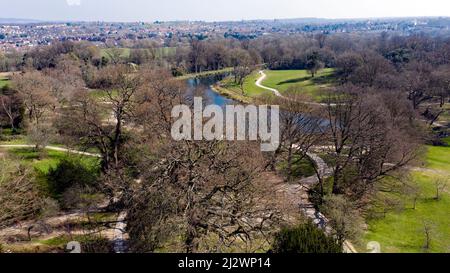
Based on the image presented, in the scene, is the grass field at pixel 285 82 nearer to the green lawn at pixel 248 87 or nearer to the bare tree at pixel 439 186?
the green lawn at pixel 248 87

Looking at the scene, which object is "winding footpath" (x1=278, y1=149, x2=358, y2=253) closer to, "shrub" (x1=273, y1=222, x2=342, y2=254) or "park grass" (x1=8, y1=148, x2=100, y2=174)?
"shrub" (x1=273, y1=222, x2=342, y2=254)

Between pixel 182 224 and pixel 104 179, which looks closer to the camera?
pixel 182 224

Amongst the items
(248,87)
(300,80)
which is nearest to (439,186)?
(248,87)

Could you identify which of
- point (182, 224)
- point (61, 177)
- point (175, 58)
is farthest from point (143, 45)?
point (182, 224)

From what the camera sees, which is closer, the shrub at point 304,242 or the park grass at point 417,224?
the shrub at point 304,242

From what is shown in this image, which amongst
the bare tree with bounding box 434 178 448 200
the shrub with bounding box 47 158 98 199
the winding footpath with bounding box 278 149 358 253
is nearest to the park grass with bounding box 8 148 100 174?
the shrub with bounding box 47 158 98 199

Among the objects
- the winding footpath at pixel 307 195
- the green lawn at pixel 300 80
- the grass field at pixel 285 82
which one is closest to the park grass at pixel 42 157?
the winding footpath at pixel 307 195

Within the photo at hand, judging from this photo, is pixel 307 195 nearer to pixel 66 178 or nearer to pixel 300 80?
pixel 66 178
